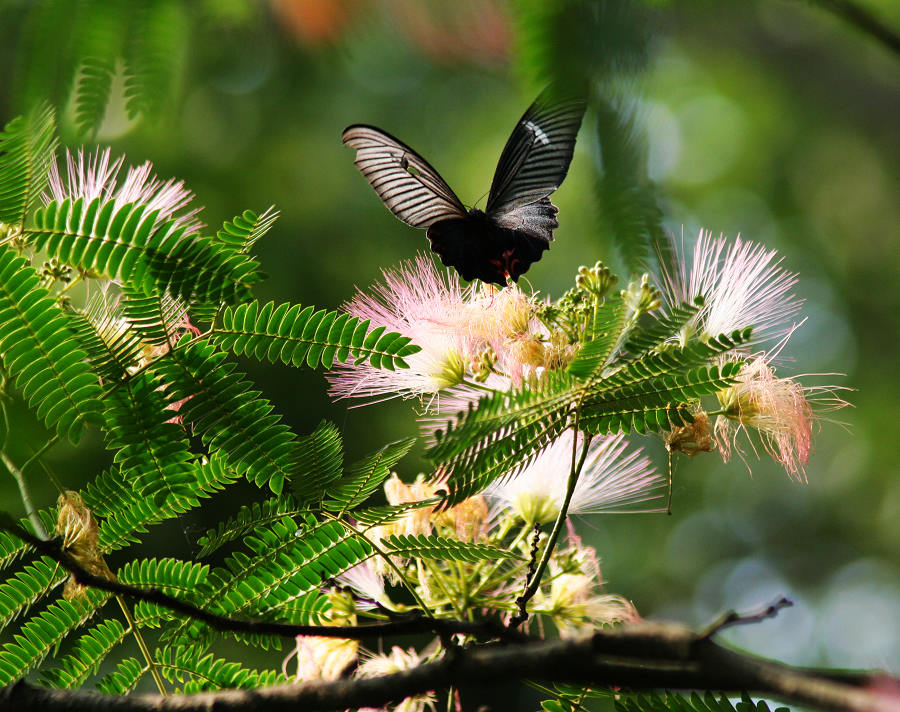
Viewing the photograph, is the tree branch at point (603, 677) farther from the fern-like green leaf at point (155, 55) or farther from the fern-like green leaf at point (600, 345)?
the fern-like green leaf at point (155, 55)

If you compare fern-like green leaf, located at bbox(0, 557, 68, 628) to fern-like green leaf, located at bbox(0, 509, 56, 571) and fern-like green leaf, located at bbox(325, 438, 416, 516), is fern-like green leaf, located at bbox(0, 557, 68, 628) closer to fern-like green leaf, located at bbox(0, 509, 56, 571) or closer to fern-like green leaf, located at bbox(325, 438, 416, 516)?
fern-like green leaf, located at bbox(0, 509, 56, 571)

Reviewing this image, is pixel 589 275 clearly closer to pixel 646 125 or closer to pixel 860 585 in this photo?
pixel 646 125

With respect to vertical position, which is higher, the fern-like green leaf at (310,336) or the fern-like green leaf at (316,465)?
the fern-like green leaf at (310,336)

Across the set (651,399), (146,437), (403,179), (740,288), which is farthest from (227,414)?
(740,288)

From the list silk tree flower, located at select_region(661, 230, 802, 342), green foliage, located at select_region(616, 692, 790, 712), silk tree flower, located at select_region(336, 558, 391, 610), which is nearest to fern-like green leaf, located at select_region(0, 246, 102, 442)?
silk tree flower, located at select_region(336, 558, 391, 610)

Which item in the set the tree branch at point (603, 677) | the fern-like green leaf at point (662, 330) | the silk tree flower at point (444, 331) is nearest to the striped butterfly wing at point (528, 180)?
the silk tree flower at point (444, 331)

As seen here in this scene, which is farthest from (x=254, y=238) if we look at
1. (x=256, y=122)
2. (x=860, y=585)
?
(x=860, y=585)
